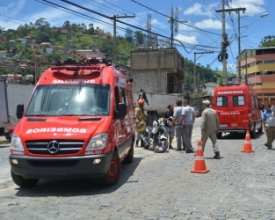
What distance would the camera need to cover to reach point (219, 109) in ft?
63.9

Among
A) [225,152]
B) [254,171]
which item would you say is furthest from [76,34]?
[254,171]

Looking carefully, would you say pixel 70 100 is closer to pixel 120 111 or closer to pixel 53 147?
pixel 120 111

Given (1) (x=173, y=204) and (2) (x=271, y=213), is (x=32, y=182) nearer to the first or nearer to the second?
(1) (x=173, y=204)

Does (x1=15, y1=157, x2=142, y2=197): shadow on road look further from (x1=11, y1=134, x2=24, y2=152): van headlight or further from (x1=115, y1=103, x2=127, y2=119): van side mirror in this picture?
(x1=115, y1=103, x2=127, y2=119): van side mirror

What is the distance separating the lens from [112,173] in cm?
827

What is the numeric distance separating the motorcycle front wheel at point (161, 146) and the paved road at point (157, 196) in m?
3.05

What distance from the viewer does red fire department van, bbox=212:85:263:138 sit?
62.1 ft

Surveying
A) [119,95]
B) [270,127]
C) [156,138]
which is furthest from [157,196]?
[270,127]

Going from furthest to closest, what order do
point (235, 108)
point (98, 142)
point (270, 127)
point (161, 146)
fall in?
1. point (235, 108)
2. point (270, 127)
3. point (161, 146)
4. point (98, 142)

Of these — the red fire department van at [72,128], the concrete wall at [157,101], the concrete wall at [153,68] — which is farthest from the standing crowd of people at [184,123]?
the concrete wall at [153,68]

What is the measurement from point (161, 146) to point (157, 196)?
679 cm

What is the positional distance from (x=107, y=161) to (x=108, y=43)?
5172 cm

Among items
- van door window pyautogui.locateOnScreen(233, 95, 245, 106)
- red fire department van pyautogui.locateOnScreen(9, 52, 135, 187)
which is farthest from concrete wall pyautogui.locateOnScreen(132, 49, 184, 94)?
red fire department van pyautogui.locateOnScreen(9, 52, 135, 187)

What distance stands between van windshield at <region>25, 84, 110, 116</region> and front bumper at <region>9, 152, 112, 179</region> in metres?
1.28
